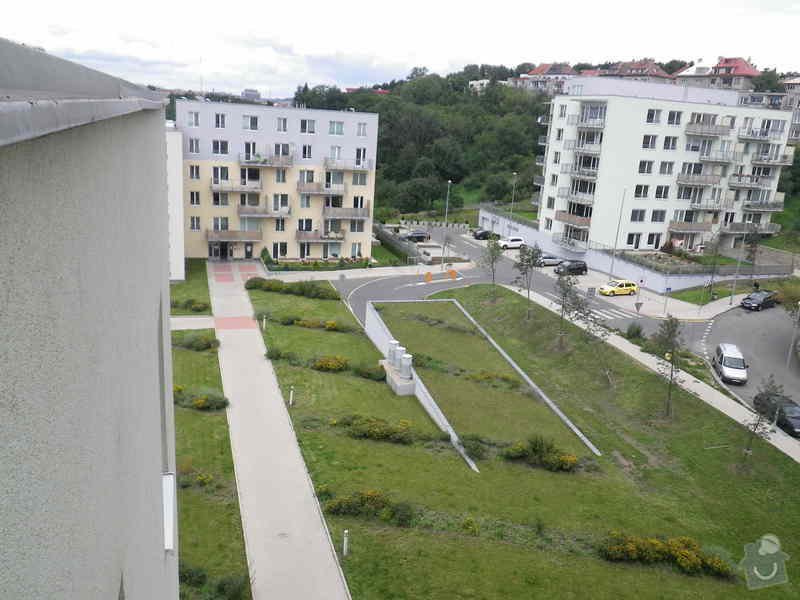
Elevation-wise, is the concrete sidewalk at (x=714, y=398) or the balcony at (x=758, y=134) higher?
the balcony at (x=758, y=134)

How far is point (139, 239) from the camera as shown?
21.6 ft

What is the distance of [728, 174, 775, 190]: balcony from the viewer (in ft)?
175

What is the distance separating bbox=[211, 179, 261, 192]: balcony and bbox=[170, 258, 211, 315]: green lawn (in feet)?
18.4

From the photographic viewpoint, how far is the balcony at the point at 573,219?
5081 centimetres

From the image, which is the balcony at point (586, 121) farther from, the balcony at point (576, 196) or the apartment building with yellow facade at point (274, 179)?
the apartment building with yellow facade at point (274, 179)

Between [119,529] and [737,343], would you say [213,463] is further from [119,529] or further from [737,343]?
[737,343]

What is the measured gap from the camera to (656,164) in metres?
50.1

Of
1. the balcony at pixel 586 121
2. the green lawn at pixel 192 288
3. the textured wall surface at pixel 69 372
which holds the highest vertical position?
the balcony at pixel 586 121

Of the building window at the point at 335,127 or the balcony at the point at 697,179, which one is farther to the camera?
the balcony at the point at 697,179

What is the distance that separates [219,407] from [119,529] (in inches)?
781

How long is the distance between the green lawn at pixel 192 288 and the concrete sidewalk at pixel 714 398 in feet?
69.1

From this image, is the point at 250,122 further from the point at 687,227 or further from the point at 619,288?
the point at 687,227

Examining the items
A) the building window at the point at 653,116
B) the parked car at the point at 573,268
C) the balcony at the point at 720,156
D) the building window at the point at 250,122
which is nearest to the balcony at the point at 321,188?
the building window at the point at 250,122

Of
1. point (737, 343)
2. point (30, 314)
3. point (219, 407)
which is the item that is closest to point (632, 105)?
point (737, 343)
